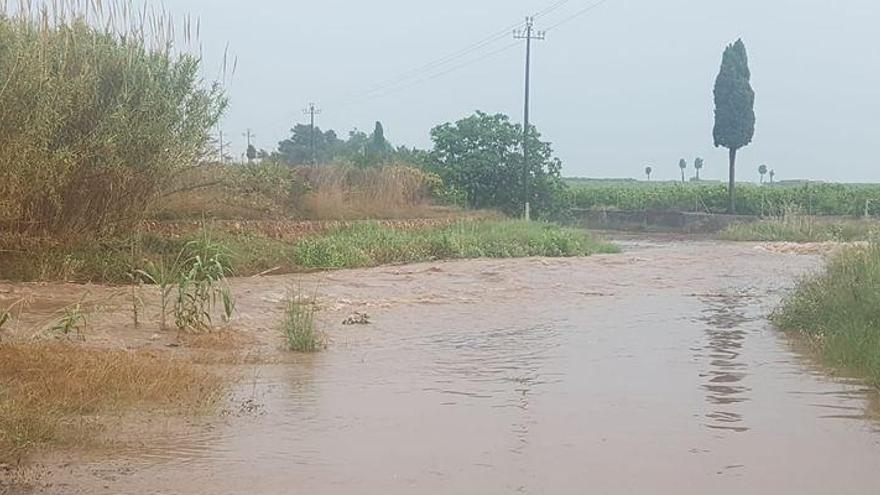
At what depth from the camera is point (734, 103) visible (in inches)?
2053

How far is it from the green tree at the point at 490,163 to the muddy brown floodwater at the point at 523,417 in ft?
82.0

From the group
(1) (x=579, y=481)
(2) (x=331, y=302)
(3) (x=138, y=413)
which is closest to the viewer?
(1) (x=579, y=481)

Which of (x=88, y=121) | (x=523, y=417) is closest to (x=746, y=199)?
(x=88, y=121)

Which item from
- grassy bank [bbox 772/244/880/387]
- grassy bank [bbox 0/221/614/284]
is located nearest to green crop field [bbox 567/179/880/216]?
grassy bank [bbox 0/221/614/284]

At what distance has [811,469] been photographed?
23.2 feet

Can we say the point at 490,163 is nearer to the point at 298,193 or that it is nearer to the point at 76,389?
the point at 298,193

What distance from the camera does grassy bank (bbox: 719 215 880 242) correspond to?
4169 cm

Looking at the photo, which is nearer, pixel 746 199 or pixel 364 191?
pixel 364 191

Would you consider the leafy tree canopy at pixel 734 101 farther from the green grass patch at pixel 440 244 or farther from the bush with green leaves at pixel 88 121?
the bush with green leaves at pixel 88 121

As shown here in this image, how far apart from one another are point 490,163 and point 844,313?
100 feet

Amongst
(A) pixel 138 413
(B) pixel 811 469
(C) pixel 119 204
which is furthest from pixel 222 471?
(C) pixel 119 204

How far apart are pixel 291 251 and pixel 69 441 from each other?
675 inches

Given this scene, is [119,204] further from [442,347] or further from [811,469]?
[811,469]

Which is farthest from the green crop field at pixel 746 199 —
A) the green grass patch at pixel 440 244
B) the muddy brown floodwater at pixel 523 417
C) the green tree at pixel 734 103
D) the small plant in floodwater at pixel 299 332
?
the small plant in floodwater at pixel 299 332
